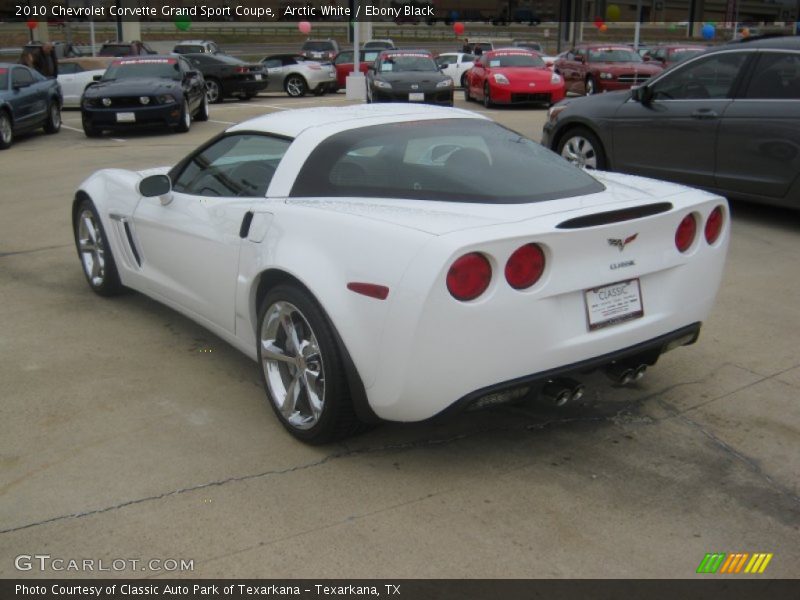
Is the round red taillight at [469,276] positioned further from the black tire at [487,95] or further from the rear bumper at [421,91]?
the black tire at [487,95]

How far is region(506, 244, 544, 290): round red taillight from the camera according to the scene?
334cm

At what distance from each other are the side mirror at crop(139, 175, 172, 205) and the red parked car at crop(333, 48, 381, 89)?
22.8m

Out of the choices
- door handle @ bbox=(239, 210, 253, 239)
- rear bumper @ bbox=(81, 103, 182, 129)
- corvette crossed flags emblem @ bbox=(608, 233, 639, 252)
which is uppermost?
corvette crossed flags emblem @ bbox=(608, 233, 639, 252)

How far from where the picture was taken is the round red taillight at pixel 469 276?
323 cm

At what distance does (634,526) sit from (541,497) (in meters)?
0.37

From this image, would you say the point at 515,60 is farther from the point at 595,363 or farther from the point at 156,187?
the point at 595,363

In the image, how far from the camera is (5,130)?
14.4 meters

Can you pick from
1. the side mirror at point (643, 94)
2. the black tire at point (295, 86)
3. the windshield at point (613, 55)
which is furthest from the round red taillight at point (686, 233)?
the black tire at point (295, 86)

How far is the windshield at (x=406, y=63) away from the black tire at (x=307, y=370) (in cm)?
1688

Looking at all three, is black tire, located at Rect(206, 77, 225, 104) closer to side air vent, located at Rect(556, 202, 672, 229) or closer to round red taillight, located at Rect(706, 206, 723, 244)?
round red taillight, located at Rect(706, 206, 723, 244)

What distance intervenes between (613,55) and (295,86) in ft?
29.6

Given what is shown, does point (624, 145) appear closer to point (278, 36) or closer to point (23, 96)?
point (23, 96)

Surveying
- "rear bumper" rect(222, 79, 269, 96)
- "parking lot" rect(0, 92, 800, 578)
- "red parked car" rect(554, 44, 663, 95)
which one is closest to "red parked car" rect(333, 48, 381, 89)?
"rear bumper" rect(222, 79, 269, 96)

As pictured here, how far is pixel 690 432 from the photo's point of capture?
13.1 feet
